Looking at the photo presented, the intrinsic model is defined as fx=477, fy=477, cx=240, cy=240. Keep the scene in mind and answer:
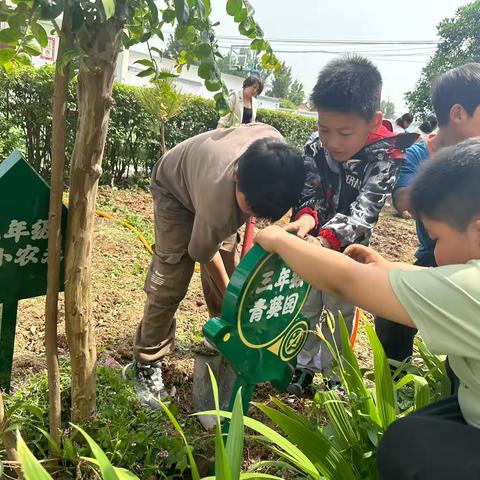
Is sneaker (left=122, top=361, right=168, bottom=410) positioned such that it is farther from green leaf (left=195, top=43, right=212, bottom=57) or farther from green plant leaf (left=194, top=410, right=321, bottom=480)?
green leaf (left=195, top=43, right=212, bottom=57)

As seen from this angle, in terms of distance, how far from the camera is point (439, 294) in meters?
1.02

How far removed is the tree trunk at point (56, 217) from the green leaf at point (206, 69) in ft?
1.03

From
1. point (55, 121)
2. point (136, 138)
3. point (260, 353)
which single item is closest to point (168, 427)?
point (260, 353)

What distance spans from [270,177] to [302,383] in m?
1.34

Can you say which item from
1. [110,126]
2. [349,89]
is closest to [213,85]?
[349,89]

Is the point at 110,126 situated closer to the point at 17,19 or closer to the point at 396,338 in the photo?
the point at 396,338

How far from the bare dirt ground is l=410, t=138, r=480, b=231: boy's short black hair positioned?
4.96ft

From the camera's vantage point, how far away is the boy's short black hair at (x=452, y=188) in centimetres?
108

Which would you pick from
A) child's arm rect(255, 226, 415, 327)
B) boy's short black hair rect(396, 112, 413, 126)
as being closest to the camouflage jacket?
child's arm rect(255, 226, 415, 327)

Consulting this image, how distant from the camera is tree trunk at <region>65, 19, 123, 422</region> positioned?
119 cm

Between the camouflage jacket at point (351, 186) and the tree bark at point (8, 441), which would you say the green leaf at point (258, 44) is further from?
the tree bark at point (8, 441)

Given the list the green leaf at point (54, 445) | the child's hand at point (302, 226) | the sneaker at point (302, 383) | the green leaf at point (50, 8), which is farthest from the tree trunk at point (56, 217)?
the sneaker at point (302, 383)

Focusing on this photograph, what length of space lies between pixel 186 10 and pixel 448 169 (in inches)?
27.3

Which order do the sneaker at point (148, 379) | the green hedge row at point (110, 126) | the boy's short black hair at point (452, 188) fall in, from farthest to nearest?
the green hedge row at point (110, 126) → the sneaker at point (148, 379) → the boy's short black hair at point (452, 188)
